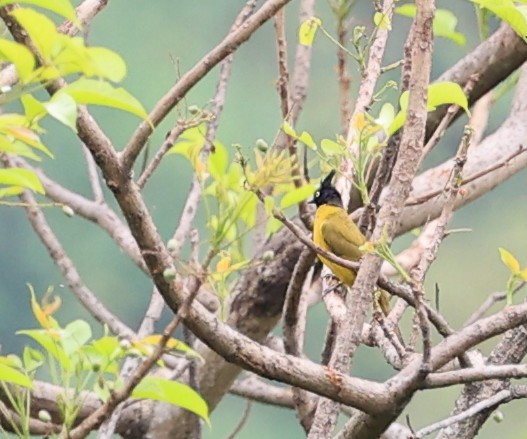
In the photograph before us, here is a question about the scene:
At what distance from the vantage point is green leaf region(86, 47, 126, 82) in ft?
1.77

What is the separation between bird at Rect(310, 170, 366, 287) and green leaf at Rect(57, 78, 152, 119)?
0.94 meters

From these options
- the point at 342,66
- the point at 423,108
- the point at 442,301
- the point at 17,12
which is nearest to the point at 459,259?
the point at 442,301

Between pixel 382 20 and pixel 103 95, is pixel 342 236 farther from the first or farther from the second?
pixel 103 95

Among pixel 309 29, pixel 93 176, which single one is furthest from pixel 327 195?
pixel 309 29

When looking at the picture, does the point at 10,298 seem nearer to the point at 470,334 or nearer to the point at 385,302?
Answer: the point at 385,302

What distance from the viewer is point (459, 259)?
8.64 ft

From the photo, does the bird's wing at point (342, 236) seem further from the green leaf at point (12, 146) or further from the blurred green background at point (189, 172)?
the green leaf at point (12, 146)

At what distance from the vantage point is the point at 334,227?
1.62m

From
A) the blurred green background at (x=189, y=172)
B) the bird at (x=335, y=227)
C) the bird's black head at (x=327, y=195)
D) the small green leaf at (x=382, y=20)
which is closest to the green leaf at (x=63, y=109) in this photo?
the small green leaf at (x=382, y=20)

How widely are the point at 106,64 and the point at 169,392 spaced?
234mm

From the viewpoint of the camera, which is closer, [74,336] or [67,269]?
[74,336]

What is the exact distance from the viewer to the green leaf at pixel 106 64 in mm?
540

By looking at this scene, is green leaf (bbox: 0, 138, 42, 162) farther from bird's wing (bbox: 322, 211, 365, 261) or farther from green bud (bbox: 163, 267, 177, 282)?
bird's wing (bbox: 322, 211, 365, 261)

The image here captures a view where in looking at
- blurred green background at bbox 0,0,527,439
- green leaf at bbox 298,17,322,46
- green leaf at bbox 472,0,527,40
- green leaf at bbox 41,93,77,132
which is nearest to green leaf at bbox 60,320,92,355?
green leaf at bbox 41,93,77,132
